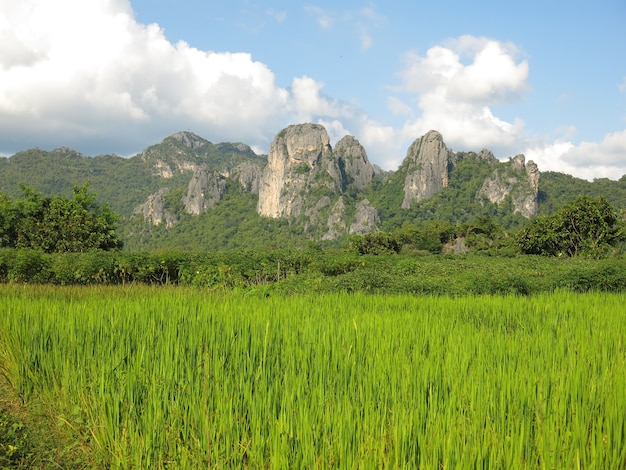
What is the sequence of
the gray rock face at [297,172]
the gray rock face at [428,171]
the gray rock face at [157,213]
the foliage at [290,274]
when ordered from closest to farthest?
the foliage at [290,274], the gray rock face at [428,171], the gray rock face at [157,213], the gray rock face at [297,172]

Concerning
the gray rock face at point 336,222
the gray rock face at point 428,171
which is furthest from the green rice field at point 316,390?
the gray rock face at point 428,171

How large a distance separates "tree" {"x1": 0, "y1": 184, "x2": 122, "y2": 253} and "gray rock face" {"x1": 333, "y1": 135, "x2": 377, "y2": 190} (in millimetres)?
93063

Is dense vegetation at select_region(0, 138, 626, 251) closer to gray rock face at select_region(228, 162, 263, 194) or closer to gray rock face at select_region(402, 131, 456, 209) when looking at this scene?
gray rock face at select_region(228, 162, 263, 194)

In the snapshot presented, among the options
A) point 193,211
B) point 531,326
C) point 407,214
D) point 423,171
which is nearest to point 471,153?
point 423,171

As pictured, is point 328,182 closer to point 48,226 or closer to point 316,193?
point 316,193

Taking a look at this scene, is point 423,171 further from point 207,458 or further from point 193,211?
point 207,458

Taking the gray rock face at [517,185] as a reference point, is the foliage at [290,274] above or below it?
below

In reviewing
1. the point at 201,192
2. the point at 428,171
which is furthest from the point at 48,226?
the point at 428,171

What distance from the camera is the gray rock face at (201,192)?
106000 mm

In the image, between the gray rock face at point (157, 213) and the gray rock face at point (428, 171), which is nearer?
the gray rock face at point (428, 171)

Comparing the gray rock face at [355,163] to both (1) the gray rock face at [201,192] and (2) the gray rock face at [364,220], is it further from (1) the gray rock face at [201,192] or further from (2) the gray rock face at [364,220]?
(1) the gray rock face at [201,192]

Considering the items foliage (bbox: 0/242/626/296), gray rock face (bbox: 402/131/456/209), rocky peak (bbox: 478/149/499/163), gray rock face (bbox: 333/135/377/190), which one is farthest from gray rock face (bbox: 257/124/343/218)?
foliage (bbox: 0/242/626/296)

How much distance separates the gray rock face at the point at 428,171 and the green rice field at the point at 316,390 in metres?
97.4

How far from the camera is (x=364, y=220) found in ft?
296
